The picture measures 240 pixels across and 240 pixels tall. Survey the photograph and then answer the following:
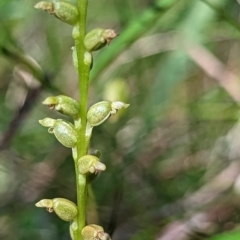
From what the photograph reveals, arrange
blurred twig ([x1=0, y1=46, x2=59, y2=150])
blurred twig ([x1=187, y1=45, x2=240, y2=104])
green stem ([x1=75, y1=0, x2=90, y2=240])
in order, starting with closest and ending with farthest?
green stem ([x1=75, y1=0, x2=90, y2=240]) → blurred twig ([x1=0, y1=46, x2=59, y2=150]) → blurred twig ([x1=187, y1=45, x2=240, y2=104])

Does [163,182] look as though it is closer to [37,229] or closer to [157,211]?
[157,211]

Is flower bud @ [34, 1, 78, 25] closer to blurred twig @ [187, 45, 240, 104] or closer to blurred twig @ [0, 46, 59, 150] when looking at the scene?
blurred twig @ [0, 46, 59, 150]

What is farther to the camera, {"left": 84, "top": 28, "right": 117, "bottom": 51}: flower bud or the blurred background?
the blurred background

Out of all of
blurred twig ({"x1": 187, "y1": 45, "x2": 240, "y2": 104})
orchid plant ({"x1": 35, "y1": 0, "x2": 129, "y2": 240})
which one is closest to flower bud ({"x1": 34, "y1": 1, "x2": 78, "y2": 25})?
orchid plant ({"x1": 35, "y1": 0, "x2": 129, "y2": 240})

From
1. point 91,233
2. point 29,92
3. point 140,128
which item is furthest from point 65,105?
point 140,128

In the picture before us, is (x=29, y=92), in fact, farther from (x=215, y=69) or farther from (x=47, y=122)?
(x=47, y=122)

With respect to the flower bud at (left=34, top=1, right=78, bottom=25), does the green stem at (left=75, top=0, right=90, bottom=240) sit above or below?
below
